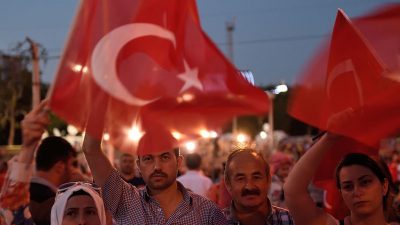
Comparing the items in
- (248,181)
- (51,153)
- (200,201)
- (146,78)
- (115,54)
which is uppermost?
(115,54)

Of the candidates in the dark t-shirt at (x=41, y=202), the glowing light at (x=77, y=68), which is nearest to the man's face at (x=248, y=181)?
the glowing light at (x=77, y=68)

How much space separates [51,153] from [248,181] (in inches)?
80.7

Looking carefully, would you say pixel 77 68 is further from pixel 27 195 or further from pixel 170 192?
pixel 27 195

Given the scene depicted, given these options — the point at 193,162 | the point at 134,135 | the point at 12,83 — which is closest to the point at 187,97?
the point at 134,135

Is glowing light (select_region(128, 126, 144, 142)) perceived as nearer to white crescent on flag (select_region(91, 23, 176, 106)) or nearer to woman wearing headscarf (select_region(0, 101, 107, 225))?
white crescent on flag (select_region(91, 23, 176, 106))

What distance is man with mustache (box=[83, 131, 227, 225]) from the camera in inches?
162

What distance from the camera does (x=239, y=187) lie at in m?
4.02

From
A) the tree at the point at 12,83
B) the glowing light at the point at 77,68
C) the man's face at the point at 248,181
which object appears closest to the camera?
the glowing light at the point at 77,68

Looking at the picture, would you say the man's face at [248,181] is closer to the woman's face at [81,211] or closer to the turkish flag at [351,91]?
the turkish flag at [351,91]

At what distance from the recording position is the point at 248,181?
4023mm

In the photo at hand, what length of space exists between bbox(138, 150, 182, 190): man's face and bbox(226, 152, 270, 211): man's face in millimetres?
383

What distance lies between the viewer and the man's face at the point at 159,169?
13.6ft

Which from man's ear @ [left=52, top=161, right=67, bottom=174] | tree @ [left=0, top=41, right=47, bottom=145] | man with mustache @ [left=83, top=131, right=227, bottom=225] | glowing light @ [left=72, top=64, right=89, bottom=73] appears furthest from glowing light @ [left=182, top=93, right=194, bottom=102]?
tree @ [left=0, top=41, right=47, bottom=145]

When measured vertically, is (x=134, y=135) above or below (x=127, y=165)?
below
